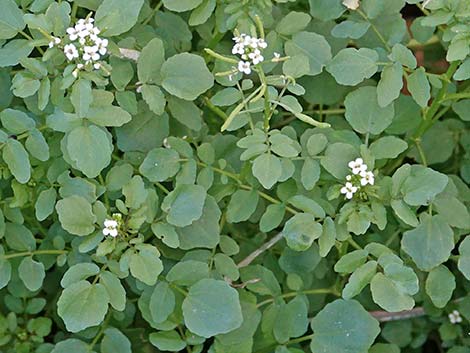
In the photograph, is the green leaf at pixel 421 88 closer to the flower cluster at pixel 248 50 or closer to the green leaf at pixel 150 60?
the flower cluster at pixel 248 50

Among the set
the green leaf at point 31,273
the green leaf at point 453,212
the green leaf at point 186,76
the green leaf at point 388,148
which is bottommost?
the green leaf at point 31,273

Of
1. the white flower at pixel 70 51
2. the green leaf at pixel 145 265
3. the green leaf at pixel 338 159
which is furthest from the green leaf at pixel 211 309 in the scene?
the white flower at pixel 70 51

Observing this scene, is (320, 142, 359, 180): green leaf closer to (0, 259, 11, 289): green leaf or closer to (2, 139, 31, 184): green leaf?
(2, 139, 31, 184): green leaf

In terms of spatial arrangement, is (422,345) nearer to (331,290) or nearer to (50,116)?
(331,290)

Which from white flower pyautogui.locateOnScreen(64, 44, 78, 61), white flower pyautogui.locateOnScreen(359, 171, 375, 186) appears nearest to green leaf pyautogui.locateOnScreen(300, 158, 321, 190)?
white flower pyautogui.locateOnScreen(359, 171, 375, 186)

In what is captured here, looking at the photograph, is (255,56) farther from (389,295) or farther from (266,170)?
(389,295)
